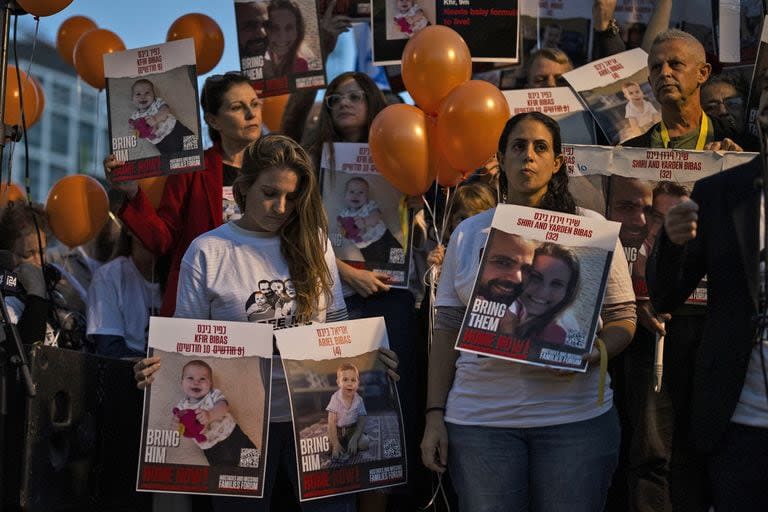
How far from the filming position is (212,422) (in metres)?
3.78

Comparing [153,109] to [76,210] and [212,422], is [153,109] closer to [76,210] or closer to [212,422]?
[76,210]

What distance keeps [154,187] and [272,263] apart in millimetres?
1611

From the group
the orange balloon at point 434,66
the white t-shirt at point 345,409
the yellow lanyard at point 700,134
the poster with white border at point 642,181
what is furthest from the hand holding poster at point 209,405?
the yellow lanyard at point 700,134

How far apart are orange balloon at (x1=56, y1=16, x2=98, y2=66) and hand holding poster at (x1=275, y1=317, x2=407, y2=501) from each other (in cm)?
353

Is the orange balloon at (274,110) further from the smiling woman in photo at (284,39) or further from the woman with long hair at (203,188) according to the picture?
the woman with long hair at (203,188)

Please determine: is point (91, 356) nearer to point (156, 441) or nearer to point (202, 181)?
point (156, 441)

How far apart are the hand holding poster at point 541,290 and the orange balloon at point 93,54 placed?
309 centimetres

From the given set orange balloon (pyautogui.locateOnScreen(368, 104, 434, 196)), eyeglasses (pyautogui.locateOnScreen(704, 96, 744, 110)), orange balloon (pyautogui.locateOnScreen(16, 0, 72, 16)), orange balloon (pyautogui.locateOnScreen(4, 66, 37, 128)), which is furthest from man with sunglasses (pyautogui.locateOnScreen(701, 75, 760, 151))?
→ orange balloon (pyautogui.locateOnScreen(4, 66, 37, 128))

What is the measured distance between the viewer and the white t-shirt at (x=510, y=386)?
11.6 ft

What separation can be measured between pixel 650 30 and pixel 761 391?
312 cm

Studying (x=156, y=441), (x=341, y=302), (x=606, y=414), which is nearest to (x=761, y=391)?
(x=606, y=414)

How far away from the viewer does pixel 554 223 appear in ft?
11.9

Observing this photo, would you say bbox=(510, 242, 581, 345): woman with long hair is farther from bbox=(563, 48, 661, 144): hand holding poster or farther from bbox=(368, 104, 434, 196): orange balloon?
bbox=(563, 48, 661, 144): hand holding poster

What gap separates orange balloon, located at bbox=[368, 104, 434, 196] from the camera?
470 cm
